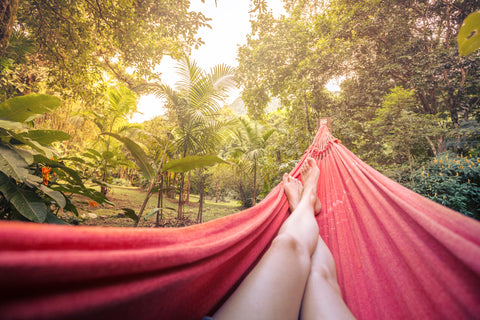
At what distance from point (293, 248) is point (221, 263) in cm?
26

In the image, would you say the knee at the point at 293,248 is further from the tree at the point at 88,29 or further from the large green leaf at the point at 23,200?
the tree at the point at 88,29

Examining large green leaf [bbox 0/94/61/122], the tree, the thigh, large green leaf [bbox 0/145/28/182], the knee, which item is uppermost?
the tree

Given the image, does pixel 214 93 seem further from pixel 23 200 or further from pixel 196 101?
pixel 23 200

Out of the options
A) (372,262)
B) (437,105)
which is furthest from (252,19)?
(372,262)

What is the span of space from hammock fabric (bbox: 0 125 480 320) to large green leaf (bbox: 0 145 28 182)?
3.32ft

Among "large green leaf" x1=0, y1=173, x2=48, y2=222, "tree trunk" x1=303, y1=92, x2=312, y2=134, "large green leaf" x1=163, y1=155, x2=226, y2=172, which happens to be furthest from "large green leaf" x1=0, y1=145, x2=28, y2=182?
"tree trunk" x1=303, y1=92, x2=312, y2=134

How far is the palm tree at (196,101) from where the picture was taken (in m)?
2.78

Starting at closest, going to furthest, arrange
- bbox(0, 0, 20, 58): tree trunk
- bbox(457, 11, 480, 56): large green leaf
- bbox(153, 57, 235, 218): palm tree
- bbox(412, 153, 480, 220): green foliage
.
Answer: bbox(457, 11, 480, 56): large green leaf
bbox(0, 0, 20, 58): tree trunk
bbox(412, 153, 480, 220): green foliage
bbox(153, 57, 235, 218): palm tree

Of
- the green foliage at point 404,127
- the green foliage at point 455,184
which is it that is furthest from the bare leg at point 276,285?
the green foliage at point 404,127

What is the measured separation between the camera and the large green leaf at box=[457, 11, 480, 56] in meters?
0.38

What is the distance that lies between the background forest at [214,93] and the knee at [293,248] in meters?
0.68

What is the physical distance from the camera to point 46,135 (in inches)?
50.8

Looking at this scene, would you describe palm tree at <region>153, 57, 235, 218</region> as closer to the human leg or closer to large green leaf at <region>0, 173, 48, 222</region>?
large green leaf at <region>0, 173, 48, 222</region>

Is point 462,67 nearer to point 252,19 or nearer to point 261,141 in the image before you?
point 261,141
